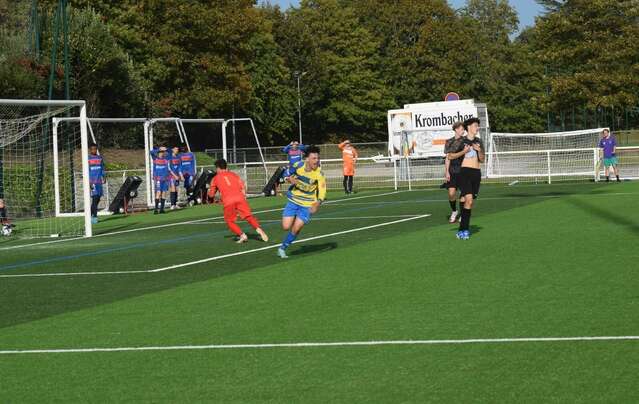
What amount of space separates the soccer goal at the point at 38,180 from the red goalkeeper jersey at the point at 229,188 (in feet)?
17.1

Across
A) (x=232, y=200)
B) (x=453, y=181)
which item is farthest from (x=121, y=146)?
(x=232, y=200)

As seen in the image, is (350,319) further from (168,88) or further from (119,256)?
(168,88)

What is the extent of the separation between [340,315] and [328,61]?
3030 inches

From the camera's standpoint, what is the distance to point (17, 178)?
28516 millimetres

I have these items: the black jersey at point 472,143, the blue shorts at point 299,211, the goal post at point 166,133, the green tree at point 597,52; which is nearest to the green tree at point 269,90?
the goal post at point 166,133

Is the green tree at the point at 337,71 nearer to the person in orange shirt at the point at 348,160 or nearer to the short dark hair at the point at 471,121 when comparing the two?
the person in orange shirt at the point at 348,160

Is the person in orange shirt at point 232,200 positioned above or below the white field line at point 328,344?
above

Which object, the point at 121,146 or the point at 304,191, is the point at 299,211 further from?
the point at 121,146

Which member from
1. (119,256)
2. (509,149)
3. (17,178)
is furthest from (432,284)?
(509,149)

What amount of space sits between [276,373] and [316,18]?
82.3 metres

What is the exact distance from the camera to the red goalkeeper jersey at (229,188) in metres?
18.8

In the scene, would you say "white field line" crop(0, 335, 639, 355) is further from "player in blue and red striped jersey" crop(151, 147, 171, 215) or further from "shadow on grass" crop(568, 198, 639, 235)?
"player in blue and red striped jersey" crop(151, 147, 171, 215)

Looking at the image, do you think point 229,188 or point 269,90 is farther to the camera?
point 269,90

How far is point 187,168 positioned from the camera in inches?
1316
